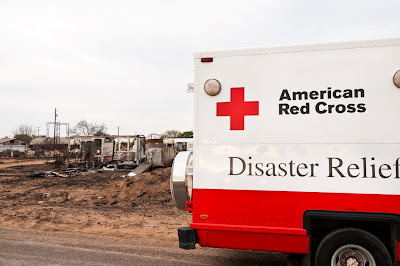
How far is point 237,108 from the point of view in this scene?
4.35 meters

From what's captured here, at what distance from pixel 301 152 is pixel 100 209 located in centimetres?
877

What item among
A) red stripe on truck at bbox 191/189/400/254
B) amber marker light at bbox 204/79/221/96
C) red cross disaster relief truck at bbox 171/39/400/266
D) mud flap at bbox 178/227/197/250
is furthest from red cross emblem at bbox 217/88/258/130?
mud flap at bbox 178/227/197/250

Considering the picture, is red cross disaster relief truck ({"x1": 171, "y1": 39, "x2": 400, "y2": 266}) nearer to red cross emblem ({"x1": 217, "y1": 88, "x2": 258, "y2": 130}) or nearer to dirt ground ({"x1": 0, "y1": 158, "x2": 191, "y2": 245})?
red cross emblem ({"x1": 217, "y1": 88, "x2": 258, "y2": 130})

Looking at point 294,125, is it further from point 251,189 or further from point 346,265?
point 346,265

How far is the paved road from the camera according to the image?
553cm

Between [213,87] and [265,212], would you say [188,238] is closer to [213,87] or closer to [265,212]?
[265,212]

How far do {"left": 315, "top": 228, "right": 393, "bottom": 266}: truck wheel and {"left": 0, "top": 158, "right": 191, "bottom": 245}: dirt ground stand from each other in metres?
3.53

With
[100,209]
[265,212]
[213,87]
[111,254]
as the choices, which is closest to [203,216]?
[265,212]

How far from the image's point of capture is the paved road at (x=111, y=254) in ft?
18.1

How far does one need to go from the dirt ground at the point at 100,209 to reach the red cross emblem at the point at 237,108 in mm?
3563

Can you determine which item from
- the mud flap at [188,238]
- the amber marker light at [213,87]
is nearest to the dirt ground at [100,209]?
the mud flap at [188,238]

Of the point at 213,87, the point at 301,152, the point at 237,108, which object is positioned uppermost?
the point at 213,87

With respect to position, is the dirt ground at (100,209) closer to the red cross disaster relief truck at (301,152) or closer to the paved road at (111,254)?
the paved road at (111,254)

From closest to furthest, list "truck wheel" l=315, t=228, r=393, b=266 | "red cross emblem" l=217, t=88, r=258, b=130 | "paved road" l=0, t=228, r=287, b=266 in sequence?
1. "truck wheel" l=315, t=228, r=393, b=266
2. "red cross emblem" l=217, t=88, r=258, b=130
3. "paved road" l=0, t=228, r=287, b=266
